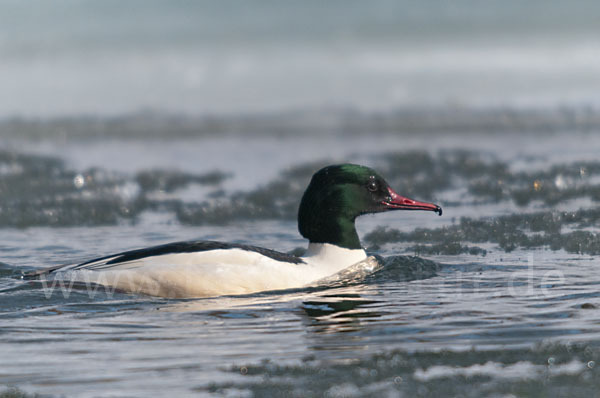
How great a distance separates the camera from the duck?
23.0ft

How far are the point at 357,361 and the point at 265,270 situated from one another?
2150mm

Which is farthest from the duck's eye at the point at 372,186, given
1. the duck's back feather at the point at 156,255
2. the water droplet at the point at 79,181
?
the water droplet at the point at 79,181

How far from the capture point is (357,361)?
196 inches

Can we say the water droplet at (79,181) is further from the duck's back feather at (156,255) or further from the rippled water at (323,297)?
the duck's back feather at (156,255)

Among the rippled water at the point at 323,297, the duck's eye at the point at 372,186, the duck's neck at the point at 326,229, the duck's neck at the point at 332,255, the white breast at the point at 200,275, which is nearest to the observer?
the rippled water at the point at 323,297

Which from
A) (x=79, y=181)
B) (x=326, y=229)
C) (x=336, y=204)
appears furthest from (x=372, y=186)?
(x=79, y=181)

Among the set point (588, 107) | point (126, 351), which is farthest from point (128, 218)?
point (588, 107)

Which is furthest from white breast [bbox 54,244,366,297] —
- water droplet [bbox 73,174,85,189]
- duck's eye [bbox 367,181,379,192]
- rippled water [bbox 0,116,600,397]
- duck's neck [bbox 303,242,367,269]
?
water droplet [bbox 73,174,85,189]

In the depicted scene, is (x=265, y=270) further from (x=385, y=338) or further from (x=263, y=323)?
(x=385, y=338)

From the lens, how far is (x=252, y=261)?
7125mm

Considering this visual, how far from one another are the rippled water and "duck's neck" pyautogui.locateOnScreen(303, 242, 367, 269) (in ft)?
0.51

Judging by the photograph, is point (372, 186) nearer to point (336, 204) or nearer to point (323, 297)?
point (336, 204)

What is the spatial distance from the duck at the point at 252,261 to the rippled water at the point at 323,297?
5.5 inches

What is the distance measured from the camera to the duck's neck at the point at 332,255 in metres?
7.64
